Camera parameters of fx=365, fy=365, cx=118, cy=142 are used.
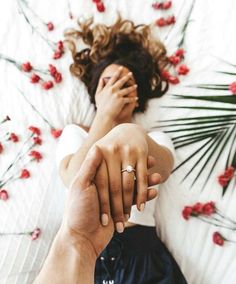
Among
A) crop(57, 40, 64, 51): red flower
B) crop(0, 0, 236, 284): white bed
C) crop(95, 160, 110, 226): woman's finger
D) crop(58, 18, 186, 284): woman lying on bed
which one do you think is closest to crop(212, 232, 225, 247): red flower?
crop(0, 0, 236, 284): white bed

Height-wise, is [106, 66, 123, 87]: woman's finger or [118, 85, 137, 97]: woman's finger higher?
[106, 66, 123, 87]: woman's finger

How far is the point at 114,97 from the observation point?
46.6 inches

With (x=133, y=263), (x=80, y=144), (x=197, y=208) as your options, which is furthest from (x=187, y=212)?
(x=80, y=144)

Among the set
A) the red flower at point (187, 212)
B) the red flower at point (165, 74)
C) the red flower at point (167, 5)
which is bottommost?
the red flower at point (187, 212)

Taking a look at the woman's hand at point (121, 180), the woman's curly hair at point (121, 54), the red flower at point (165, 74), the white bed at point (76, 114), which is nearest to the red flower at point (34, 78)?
the white bed at point (76, 114)

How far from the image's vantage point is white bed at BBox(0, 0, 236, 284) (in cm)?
118

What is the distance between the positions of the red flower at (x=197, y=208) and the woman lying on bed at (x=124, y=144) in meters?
0.14

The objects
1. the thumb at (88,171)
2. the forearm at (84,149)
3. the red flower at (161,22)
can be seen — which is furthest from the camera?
the red flower at (161,22)

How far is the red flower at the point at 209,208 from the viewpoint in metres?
1.22

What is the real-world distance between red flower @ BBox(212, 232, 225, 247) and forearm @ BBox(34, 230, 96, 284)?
0.56m

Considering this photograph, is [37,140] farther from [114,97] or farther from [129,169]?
[129,169]

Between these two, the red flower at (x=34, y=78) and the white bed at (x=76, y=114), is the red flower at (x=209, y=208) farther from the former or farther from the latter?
the red flower at (x=34, y=78)

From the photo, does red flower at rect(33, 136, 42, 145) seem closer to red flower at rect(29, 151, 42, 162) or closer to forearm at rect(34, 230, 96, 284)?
red flower at rect(29, 151, 42, 162)

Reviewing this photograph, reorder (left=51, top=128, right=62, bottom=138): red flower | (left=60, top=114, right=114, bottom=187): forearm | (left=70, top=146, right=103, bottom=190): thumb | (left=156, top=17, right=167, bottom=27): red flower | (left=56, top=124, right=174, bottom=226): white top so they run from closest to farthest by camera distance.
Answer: (left=70, top=146, right=103, bottom=190): thumb → (left=60, top=114, right=114, bottom=187): forearm → (left=56, top=124, right=174, bottom=226): white top → (left=51, top=128, right=62, bottom=138): red flower → (left=156, top=17, right=167, bottom=27): red flower
